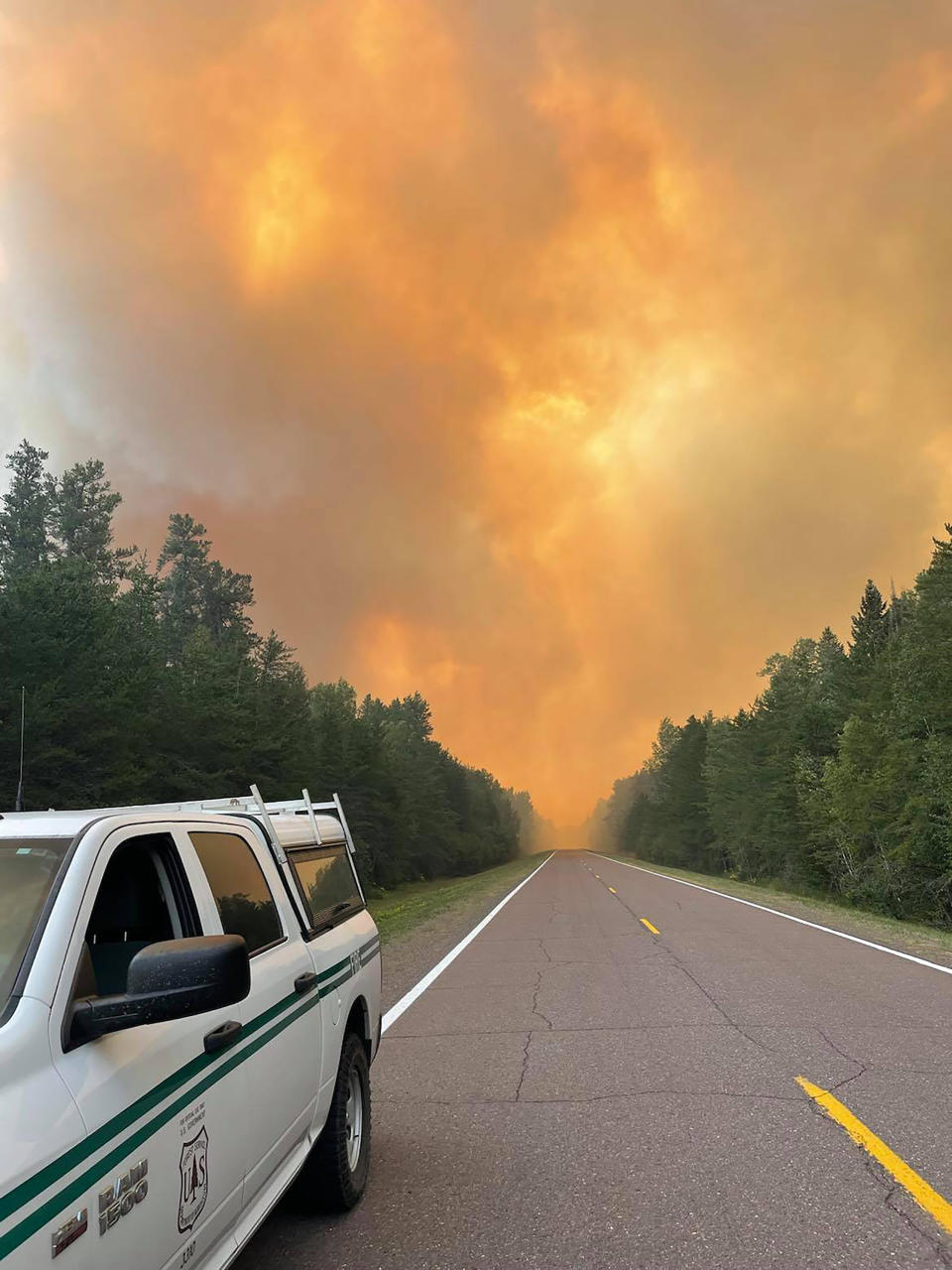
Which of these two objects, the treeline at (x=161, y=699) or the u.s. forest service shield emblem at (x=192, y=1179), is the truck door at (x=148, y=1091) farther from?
the treeline at (x=161, y=699)

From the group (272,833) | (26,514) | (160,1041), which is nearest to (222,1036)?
(160,1041)

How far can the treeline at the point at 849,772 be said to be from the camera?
2830cm

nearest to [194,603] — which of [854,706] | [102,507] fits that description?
[102,507]

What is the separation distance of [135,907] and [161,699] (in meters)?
32.5

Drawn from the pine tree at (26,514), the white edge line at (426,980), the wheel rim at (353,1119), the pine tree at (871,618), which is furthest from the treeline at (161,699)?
the pine tree at (871,618)

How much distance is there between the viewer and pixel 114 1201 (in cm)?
210

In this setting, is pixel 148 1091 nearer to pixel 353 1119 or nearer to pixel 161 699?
pixel 353 1119

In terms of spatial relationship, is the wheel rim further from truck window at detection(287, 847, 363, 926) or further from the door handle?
the door handle

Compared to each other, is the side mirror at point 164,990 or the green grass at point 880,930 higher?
the side mirror at point 164,990

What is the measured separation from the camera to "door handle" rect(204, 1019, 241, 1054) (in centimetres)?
271

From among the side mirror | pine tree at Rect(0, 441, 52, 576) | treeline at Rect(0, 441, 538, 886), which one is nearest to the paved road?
the side mirror

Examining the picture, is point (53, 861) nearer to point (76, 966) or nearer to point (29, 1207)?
point (76, 966)

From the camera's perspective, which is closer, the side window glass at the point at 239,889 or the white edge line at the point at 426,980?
the side window glass at the point at 239,889

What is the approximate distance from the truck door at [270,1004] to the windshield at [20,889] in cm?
68
